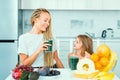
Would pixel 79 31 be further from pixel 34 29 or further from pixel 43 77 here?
pixel 43 77

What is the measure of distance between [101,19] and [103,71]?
269 centimetres

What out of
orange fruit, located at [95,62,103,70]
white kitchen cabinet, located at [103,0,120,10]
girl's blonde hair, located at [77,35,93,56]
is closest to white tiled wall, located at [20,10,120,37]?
white kitchen cabinet, located at [103,0,120,10]

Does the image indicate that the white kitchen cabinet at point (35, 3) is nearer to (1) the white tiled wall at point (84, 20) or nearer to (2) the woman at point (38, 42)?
(1) the white tiled wall at point (84, 20)

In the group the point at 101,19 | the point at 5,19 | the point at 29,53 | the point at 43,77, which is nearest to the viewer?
the point at 43,77

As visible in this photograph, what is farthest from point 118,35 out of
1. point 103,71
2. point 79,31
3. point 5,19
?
point 103,71

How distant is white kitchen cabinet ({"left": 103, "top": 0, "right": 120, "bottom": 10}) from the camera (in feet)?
14.2

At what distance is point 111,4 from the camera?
14.2 feet

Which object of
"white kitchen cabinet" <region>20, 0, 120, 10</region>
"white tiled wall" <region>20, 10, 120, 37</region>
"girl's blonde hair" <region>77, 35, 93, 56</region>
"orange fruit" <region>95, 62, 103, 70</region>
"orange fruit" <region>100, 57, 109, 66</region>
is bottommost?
"orange fruit" <region>95, 62, 103, 70</region>

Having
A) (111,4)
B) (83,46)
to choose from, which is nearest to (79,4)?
(111,4)

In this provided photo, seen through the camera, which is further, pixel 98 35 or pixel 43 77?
pixel 98 35

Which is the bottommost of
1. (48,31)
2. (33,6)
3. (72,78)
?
(72,78)

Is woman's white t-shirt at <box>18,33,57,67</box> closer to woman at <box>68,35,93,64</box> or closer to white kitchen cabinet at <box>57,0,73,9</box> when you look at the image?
woman at <box>68,35,93,64</box>

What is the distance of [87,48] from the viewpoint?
8.73 feet

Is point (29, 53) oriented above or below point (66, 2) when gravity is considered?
below
